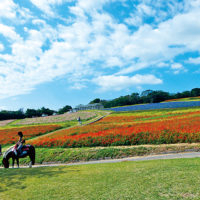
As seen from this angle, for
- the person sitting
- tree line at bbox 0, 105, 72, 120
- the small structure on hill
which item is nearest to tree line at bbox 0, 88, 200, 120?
tree line at bbox 0, 105, 72, 120

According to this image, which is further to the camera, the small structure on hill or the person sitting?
the small structure on hill

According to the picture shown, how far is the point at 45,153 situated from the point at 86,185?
12.4 metres

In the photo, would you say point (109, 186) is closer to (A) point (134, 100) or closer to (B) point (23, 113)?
(A) point (134, 100)

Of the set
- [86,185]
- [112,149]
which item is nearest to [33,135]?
[112,149]

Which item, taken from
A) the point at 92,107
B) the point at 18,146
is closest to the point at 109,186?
the point at 18,146

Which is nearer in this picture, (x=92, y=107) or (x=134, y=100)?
(x=134, y=100)

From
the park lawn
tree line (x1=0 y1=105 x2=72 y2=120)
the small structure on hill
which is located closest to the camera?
the park lawn

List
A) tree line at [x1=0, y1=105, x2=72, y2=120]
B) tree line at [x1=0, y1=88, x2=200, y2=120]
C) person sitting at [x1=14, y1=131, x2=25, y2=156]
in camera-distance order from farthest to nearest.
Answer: tree line at [x1=0, y1=105, x2=72, y2=120], tree line at [x1=0, y1=88, x2=200, y2=120], person sitting at [x1=14, y1=131, x2=25, y2=156]

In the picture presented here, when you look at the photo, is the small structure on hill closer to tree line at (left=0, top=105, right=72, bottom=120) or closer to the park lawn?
tree line at (left=0, top=105, right=72, bottom=120)

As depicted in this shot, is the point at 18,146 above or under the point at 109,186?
above

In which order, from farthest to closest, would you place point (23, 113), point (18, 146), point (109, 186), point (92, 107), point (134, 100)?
1. point (92, 107)
2. point (23, 113)
3. point (134, 100)
4. point (18, 146)
5. point (109, 186)

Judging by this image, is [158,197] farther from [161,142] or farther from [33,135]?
[33,135]

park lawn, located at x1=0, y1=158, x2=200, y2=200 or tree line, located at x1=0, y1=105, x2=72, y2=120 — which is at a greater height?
tree line, located at x1=0, y1=105, x2=72, y2=120

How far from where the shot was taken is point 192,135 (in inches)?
567
